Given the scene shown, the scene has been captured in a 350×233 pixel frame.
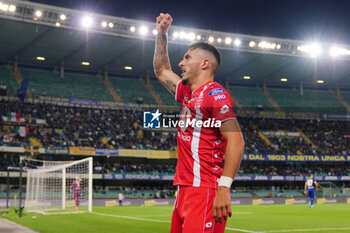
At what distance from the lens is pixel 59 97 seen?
143 feet

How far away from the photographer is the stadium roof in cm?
3606

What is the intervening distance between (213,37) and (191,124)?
39.2m

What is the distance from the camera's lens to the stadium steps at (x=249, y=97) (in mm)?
51812

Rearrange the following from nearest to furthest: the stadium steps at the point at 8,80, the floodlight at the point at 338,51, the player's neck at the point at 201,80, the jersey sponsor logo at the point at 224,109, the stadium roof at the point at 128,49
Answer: the jersey sponsor logo at the point at 224,109 → the player's neck at the point at 201,80 → the stadium roof at the point at 128,49 → the stadium steps at the point at 8,80 → the floodlight at the point at 338,51

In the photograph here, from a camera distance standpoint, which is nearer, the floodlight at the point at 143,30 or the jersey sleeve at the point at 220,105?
the jersey sleeve at the point at 220,105

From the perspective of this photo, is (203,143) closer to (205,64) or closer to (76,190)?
(205,64)

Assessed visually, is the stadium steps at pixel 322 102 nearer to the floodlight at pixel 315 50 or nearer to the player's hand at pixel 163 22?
the floodlight at pixel 315 50

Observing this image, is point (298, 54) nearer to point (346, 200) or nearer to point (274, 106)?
point (274, 106)

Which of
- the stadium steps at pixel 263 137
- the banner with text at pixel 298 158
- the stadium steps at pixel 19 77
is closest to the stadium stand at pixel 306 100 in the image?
the stadium steps at pixel 263 137

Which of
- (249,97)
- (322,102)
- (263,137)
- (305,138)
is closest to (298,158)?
(263,137)

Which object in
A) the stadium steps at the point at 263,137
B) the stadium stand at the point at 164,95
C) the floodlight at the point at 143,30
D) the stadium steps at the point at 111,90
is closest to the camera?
the floodlight at the point at 143,30

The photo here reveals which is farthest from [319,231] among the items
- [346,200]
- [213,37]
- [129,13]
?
[129,13]

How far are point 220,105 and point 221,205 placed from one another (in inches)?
29.0

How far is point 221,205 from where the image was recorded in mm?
3119
